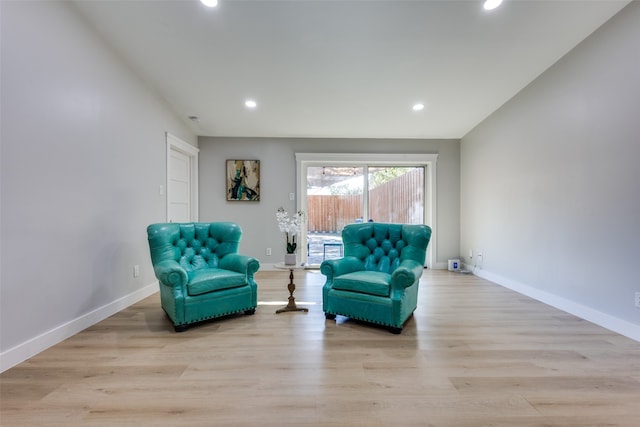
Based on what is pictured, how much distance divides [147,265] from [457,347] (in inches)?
134

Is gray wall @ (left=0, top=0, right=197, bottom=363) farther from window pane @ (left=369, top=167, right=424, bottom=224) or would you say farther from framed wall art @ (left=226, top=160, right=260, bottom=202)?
window pane @ (left=369, top=167, right=424, bottom=224)

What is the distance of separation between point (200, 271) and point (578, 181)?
12.6 feet

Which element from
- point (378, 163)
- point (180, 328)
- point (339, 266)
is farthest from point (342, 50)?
point (180, 328)

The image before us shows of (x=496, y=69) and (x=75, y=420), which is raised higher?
(x=496, y=69)

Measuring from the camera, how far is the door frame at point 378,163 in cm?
487

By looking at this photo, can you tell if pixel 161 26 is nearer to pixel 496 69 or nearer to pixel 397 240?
pixel 397 240

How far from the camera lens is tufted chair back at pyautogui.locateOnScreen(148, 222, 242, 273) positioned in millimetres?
2605

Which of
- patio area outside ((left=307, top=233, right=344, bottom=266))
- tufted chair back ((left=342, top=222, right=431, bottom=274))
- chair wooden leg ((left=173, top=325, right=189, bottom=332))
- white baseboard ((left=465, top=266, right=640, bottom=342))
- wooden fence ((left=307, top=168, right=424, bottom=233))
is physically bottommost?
chair wooden leg ((left=173, top=325, right=189, bottom=332))

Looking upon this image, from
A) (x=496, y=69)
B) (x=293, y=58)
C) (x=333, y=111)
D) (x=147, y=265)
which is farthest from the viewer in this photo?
Result: (x=333, y=111)

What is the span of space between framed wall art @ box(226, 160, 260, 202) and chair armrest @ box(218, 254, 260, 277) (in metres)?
2.08

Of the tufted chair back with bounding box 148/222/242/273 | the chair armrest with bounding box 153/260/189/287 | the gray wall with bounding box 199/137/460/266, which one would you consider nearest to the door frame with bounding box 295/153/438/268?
the gray wall with bounding box 199/137/460/266

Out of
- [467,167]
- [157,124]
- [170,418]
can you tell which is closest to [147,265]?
[157,124]

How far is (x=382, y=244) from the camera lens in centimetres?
290

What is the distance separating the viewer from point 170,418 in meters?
1.34
